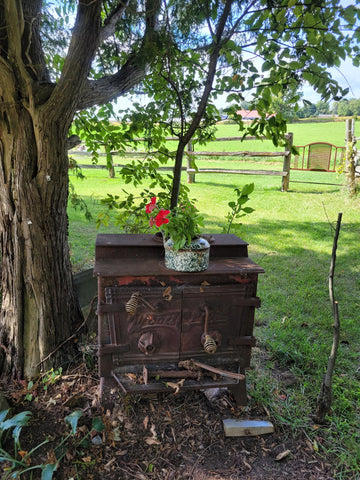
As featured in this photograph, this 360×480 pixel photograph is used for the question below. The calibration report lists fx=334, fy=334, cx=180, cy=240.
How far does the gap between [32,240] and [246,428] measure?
170 cm

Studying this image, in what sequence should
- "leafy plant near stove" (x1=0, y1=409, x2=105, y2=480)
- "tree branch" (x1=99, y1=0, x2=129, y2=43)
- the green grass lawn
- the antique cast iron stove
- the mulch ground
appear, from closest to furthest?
"leafy plant near stove" (x1=0, y1=409, x2=105, y2=480), the mulch ground, the antique cast iron stove, the green grass lawn, "tree branch" (x1=99, y1=0, x2=129, y2=43)

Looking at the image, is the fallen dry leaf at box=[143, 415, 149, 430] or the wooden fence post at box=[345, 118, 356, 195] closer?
the fallen dry leaf at box=[143, 415, 149, 430]

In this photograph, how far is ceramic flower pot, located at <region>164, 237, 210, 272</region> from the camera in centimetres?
180

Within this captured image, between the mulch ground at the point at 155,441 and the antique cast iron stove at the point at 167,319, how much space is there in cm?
25

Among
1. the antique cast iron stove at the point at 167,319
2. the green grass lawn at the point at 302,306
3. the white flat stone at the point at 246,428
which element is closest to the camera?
the antique cast iron stove at the point at 167,319

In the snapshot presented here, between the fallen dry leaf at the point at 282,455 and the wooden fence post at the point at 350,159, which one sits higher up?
the wooden fence post at the point at 350,159

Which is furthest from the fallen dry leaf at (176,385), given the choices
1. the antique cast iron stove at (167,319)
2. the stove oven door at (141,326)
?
the stove oven door at (141,326)

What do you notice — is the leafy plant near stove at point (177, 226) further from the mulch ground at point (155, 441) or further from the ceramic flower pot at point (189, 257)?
the mulch ground at point (155, 441)

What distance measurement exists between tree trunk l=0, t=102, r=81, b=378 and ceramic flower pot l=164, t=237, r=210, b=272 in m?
0.83

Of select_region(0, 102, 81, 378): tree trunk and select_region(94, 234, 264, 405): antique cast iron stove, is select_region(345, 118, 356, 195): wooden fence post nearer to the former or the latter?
select_region(94, 234, 264, 405): antique cast iron stove

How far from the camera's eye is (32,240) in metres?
2.07

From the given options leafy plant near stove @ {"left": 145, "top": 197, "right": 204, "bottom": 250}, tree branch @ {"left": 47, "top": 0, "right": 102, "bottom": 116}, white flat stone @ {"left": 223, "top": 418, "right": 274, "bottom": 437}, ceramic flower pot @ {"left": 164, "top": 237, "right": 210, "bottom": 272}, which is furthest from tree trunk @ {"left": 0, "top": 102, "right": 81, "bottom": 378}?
white flat stone @ {"left": 223, "top": 418, "right": 274, "bottom": 437}

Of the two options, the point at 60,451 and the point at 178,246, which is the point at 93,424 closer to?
the point at 60,451

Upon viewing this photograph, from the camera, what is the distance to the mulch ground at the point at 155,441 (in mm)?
1711
